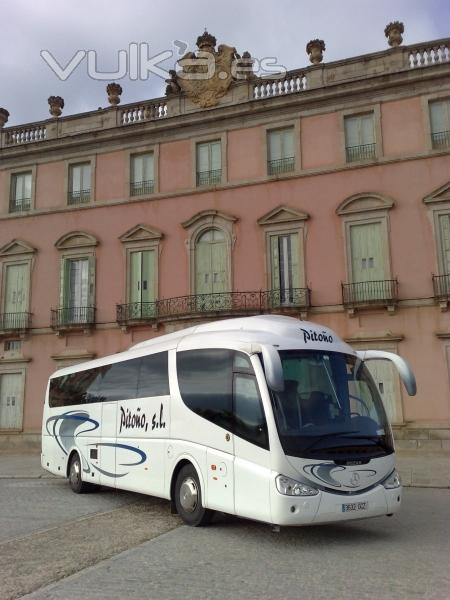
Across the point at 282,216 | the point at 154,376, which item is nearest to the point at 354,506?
the point at 154,376

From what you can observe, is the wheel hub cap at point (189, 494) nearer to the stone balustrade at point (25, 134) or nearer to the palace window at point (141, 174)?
the palace window at point (141, 174)

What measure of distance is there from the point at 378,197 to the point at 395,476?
1357cm

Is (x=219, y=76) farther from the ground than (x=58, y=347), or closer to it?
farther from the ground

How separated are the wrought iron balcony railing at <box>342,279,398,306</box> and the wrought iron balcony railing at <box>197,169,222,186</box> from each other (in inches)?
253

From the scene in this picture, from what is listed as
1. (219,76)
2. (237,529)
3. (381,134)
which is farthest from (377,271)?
(237,529)

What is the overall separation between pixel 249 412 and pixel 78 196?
61.3 ft

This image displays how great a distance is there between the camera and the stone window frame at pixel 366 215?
64.4 ft

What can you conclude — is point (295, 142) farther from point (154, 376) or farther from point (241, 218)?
point (154, 376)

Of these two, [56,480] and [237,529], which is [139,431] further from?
[56,480]

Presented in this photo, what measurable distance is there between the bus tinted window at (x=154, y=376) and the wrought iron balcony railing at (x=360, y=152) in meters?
13.0

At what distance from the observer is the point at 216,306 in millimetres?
20969

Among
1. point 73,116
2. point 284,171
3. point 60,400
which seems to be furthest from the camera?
point 73,116

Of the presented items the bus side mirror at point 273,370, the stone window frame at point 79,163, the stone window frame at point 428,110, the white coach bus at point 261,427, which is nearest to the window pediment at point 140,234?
the stone window frame at point 79,163

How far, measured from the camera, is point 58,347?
23.2m
